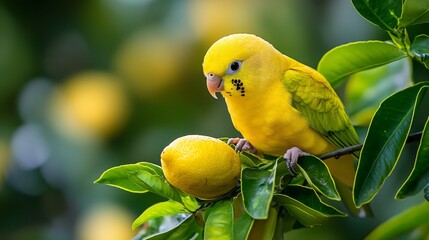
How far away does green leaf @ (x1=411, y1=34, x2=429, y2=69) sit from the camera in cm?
74

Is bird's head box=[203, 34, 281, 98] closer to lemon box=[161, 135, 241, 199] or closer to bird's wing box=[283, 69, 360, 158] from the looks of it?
bird's wing box=[283, 69, 360, 158]

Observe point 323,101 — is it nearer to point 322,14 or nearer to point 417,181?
point 417,181

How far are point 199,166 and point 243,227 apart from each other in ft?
0.24

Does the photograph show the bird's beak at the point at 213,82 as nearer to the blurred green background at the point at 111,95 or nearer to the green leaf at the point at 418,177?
the green leaf at the point at 418,177

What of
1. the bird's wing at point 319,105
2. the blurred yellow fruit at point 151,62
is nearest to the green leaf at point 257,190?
the bird's wing at point 319,105

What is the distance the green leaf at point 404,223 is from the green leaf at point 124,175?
357mm

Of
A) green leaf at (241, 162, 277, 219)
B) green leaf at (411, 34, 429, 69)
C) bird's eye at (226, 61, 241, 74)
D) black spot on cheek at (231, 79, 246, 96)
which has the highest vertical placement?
green leaf at (411, 34, 429, 69)

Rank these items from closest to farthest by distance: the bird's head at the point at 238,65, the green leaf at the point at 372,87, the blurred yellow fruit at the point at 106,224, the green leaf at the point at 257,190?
the green leaf at the point at 257,190, the bird's head at the point at 238,65, the green leaf at the point at 372,87, the blurred yellow fruit at the point at 106,224

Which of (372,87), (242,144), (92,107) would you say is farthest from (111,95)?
(242,144)

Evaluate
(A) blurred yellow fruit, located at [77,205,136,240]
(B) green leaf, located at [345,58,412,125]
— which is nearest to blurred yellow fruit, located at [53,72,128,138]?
(A) blurred yellow fruit, located at [77,205,136,240]

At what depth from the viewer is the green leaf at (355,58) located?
82 cm

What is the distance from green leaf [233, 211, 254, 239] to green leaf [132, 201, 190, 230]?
0.29ft

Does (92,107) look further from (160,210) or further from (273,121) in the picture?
(160,210)

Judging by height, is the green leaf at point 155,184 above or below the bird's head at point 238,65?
below
